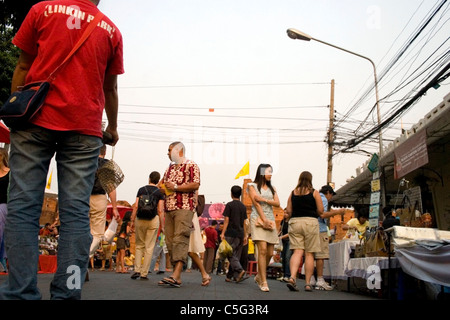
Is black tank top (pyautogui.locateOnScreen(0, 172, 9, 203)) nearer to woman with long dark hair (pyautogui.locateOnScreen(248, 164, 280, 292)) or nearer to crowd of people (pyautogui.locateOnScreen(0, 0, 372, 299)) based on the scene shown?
crowd of people (pyautogui.locateOnScreen(0, 0, 372, 299))

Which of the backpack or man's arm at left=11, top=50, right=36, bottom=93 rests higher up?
A: man's arm at left=11, top=50, right=36, bottom=93

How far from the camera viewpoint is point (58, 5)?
2.84m

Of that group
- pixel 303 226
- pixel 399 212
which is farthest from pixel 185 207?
pixel 399 212

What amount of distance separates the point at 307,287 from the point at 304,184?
5.86 ft

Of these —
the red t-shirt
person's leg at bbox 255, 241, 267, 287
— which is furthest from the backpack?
the red t-shirt

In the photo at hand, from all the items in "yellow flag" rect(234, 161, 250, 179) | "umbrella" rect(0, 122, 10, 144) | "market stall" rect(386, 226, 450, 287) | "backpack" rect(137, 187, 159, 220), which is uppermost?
"yellow flag" rect(234, 161, 250, 179)

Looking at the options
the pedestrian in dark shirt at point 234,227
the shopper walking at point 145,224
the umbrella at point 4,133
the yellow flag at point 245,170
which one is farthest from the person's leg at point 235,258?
the yellow flag at point 245,170

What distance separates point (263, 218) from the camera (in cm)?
727

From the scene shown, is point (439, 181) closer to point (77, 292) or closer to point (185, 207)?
point (185, 207)

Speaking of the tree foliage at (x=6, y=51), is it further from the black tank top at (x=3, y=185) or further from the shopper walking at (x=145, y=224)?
the black tank top at (x=3, y=185)

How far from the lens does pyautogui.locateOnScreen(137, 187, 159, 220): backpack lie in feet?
27.1

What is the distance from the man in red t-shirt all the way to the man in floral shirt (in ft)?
12.6

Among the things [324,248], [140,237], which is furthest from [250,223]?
[140,237]

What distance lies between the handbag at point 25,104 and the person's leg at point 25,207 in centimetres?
8
